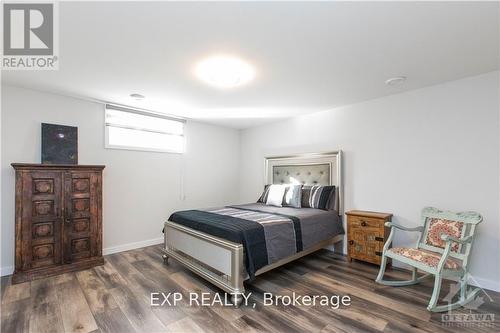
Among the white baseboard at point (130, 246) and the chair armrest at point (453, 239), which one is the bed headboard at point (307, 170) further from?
the white baseboard at point (130, 246)

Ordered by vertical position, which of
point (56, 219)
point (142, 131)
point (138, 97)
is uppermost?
point (138, 97)

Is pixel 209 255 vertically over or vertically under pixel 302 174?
under

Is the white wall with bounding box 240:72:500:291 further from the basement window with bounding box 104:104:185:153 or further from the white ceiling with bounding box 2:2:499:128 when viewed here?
the basement window with bounding box 104:104:185:153

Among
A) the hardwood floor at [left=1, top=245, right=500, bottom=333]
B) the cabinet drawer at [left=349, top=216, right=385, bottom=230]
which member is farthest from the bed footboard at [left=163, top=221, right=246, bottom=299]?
the cabinet drawer at [left=349, top=216, right=385, bottom=230]

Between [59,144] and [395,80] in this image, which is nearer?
[395,80]

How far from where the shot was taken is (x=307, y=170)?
408cm

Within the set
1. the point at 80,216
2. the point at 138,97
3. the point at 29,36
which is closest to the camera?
the point at 29,36

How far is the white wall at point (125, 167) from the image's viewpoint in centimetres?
288

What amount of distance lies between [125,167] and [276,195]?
8.35 ft

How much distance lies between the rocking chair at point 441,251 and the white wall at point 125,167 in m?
3.42

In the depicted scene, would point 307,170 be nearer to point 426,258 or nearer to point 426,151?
point 426,151

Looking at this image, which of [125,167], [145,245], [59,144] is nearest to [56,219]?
[59,144]

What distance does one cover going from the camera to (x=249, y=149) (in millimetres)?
5285

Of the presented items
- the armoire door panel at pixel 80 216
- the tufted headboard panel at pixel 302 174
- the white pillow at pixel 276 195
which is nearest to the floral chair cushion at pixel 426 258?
the tufted headboard panel at pixel 302 174
